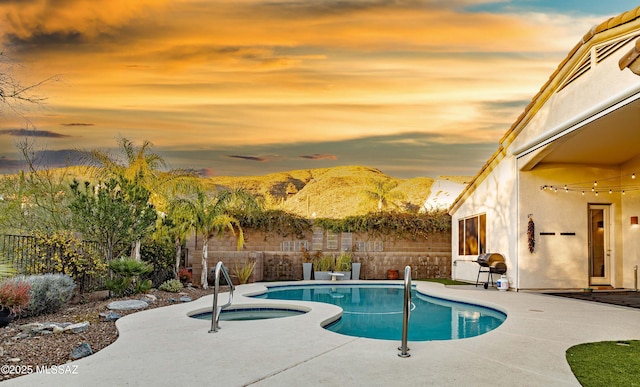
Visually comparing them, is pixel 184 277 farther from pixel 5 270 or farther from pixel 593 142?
pixel 593 142

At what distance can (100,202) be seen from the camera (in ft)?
35.3

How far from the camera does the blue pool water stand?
27.0ft

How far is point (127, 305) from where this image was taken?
9.48 meters

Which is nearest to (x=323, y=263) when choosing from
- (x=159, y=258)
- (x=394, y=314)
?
(x=159, y=258)

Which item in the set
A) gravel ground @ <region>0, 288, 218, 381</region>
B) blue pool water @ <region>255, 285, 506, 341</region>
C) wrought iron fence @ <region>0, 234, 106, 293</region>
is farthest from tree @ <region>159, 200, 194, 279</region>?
gravel ground @ <region>0, 288, 218, 381</region>

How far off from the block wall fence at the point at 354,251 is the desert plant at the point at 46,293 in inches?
296

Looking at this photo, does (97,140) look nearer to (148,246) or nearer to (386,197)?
(148,246)

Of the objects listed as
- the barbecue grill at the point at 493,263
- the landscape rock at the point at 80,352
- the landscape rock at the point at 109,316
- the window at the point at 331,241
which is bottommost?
the landscape rock at the point at 109,316

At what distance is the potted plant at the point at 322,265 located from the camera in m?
17.2

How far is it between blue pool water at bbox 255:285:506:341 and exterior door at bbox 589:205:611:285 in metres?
4.57

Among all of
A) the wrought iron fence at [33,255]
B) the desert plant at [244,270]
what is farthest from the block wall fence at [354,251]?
the wrought iron fence at [33,255]

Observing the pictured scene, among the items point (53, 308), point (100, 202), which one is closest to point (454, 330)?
point (53, 308)

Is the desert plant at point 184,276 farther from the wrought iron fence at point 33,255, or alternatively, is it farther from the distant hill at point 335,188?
the distant hill at point 335,188

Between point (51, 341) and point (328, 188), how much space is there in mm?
28544
